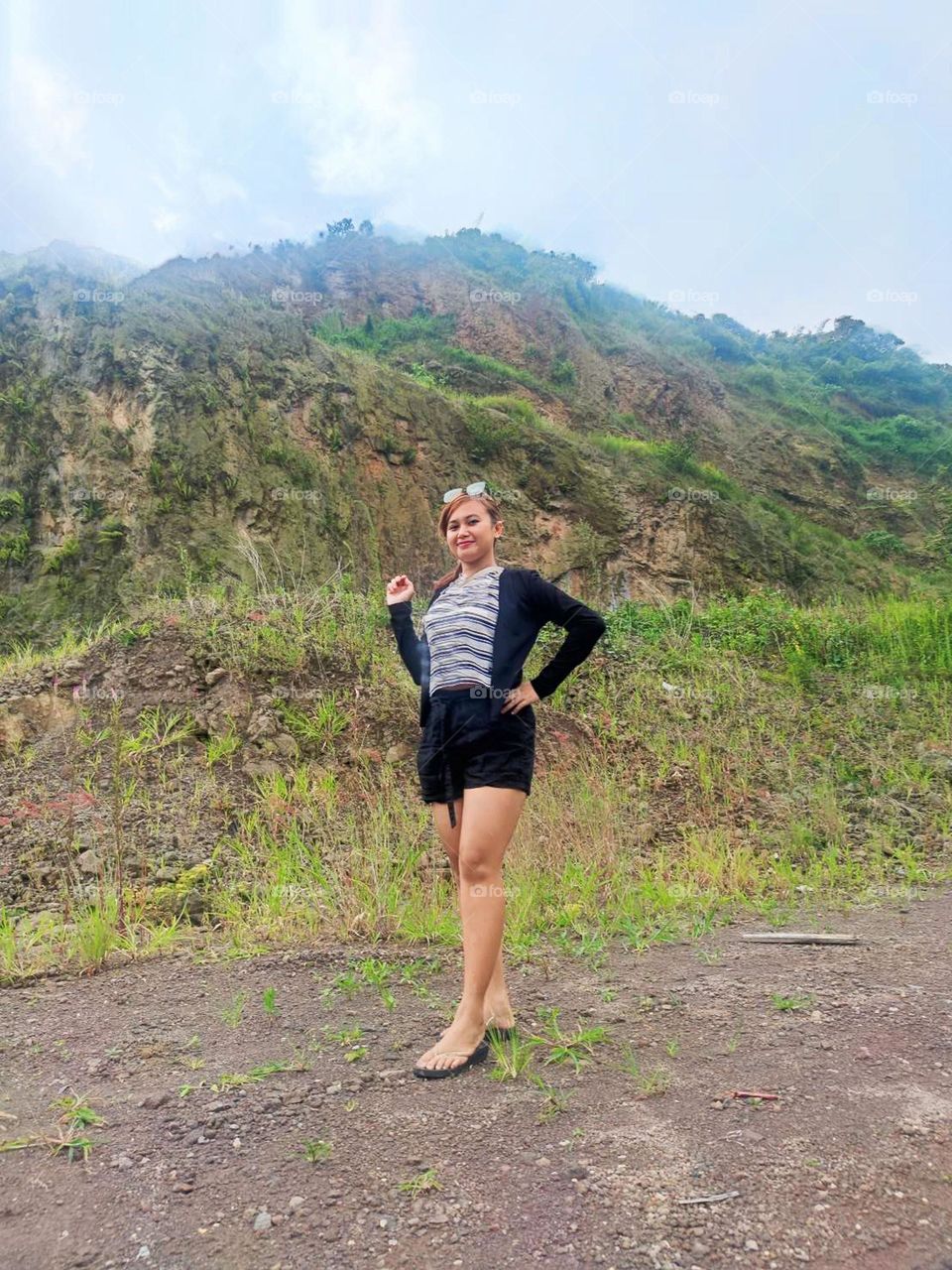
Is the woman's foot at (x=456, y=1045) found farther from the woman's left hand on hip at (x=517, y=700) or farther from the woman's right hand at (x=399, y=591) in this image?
the woman's right hand at (x=399, y=591)

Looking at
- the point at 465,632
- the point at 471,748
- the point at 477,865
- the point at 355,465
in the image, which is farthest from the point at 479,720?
the point at 355,465

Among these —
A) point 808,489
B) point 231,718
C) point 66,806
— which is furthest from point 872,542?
point 66,806

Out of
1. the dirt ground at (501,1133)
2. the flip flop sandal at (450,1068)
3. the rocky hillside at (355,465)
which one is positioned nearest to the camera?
the dirt ground at (501,1133)

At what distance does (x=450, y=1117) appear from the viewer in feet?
6.65

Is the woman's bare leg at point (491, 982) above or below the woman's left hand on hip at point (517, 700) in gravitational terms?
below

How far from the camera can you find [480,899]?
2.38 m

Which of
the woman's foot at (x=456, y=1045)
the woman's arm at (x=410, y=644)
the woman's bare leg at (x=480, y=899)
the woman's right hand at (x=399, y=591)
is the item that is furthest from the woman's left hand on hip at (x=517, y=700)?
the woman's foot at (x=456, y=1045)

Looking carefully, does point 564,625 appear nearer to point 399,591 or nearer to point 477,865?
point 399,591

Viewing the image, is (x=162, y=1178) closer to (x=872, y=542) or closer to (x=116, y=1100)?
(x=116, y=1100)

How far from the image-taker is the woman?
93.6 inches

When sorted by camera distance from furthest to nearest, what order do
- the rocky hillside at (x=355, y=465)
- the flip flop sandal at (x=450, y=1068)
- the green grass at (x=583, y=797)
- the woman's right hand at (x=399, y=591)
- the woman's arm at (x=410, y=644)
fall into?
the rocky hillside at (x=355, y=465), the green grass at (x=583, y=797), the woman's right hand at (x=399, y=591), the woman's arm at (x=410, y=644), the flip flop sandal at (x=450, y=1068)

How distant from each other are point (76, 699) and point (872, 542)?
1768 centimetres

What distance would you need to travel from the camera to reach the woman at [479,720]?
2377 millimetres

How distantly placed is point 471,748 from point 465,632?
15.3 inches
